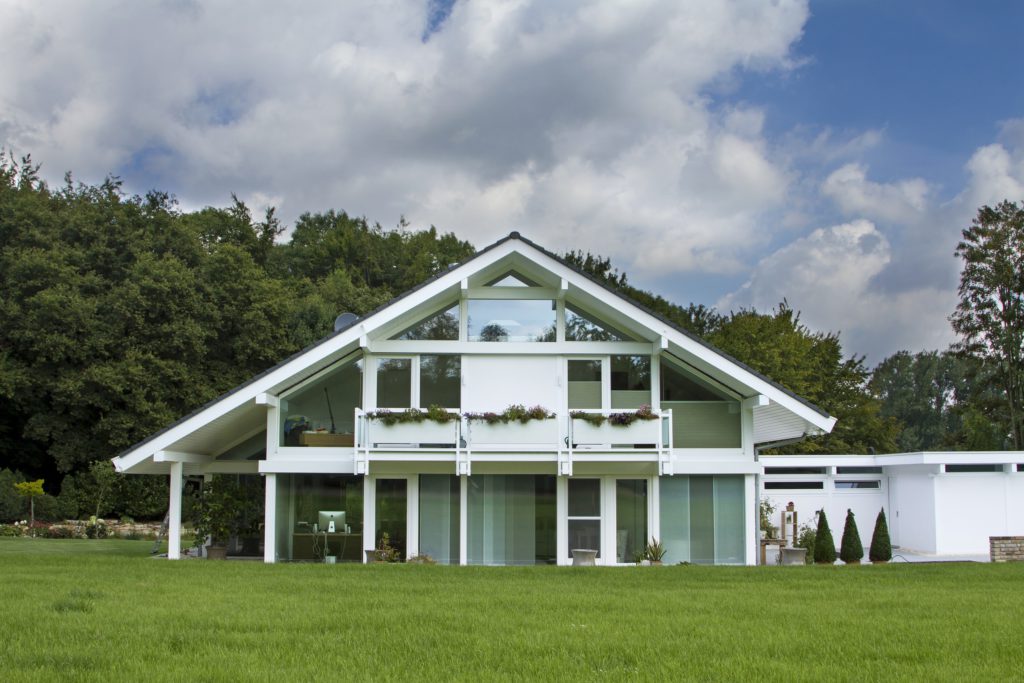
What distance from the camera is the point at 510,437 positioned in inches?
821

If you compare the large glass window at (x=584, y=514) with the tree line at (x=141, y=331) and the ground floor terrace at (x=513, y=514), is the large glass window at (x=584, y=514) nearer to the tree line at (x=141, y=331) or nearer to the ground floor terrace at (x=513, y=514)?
the ground floor terrace at (x=513, y=514)

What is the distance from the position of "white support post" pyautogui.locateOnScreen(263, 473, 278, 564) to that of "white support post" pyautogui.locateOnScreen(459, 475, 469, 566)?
3.58 metres

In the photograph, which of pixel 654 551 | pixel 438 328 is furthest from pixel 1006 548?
pixel 438 328

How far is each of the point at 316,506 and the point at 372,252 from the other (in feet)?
129

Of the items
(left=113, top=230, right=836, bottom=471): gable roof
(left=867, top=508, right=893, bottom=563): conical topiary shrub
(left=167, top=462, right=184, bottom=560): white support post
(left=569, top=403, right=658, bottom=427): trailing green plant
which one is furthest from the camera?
(left=867, top=508, right=893, bottom=563): conical topiary shrub

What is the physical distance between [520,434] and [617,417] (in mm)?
1885

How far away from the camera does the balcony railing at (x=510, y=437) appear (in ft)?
67.9

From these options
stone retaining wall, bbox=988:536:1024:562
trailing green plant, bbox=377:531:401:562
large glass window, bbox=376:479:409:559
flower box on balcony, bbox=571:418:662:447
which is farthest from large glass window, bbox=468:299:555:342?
stone retaining wall, bbox=988:536:1024:562

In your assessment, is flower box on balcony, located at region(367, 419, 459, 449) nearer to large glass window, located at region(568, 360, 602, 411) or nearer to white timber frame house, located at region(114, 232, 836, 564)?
white timber frame house, located at region(114, 232, 836, 564)

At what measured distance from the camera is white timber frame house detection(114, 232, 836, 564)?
2089 centimetres

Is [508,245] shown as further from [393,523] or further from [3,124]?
[3,124]

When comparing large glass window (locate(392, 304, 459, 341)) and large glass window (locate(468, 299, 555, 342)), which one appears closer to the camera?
large glass window (locate(392, 304, 459, 341))

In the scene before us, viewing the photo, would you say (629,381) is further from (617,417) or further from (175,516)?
(175,516)

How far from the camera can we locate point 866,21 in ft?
67.2
